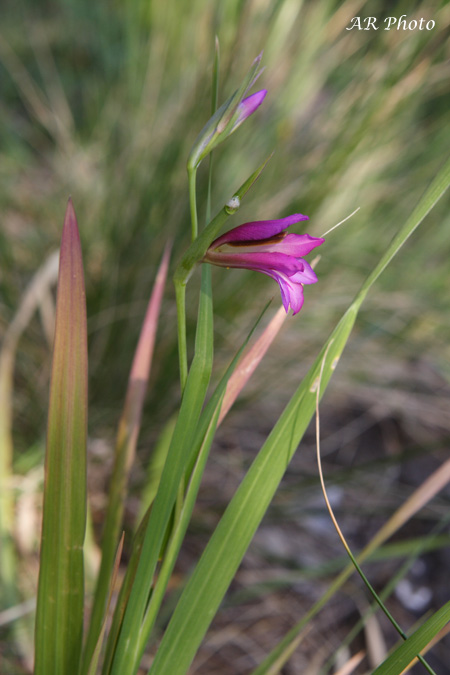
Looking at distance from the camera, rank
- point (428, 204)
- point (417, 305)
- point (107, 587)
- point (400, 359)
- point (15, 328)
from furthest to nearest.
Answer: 1. point (400, 359)
2. point (417, 305)
3. point (15, 328)
4. point (107, 587)
5. point (428, 204)

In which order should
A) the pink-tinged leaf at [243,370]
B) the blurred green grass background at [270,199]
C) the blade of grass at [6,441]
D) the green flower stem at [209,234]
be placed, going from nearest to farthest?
the green flower stem at [209,234]
the pink-tinged leaf at [243,370]
the blade of grass at [6,441]
the blurred green grass background at [270,199]

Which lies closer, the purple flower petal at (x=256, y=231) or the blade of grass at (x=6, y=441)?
the purple flower petal at (x=256, y=231)

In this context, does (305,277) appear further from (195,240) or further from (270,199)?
(270,199)

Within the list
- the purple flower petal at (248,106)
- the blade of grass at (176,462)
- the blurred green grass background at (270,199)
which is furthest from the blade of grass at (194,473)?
the blurred green grass background at (270,199)

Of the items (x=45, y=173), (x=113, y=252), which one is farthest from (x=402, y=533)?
(x=45, y=173)

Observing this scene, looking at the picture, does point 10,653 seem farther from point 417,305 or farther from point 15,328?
point 417,305

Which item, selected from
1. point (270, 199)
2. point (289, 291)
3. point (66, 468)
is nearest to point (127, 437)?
point (66, 468)

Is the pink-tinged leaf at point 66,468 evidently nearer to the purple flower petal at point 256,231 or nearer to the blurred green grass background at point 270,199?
the purple flower petal at point 256,231
